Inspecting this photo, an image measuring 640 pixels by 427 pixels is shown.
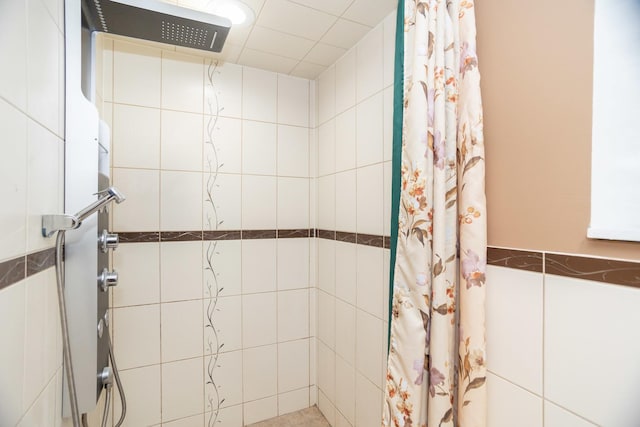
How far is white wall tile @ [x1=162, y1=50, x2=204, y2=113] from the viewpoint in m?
1.61

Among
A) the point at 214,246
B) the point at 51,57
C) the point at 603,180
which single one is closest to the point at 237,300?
the point at 214,246

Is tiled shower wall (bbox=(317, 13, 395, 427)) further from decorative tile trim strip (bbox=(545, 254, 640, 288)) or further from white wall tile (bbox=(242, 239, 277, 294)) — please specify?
decorative tile trim strip (bbox=(545, 254, 640, 288))

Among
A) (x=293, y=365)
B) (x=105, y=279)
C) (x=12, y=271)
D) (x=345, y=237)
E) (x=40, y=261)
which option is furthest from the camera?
(x=293, y=365)

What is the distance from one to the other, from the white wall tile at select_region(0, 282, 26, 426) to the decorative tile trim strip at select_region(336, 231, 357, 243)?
4.14 feet

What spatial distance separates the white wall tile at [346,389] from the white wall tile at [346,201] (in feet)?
2.54

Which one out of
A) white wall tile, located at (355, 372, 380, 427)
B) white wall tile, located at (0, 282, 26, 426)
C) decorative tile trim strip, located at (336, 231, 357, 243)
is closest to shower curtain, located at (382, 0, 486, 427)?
white wall tile, located at (355, 372, 380, 427)

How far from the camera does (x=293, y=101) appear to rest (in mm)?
1937

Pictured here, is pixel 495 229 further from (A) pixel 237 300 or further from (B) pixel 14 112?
(A) pixel 237 300

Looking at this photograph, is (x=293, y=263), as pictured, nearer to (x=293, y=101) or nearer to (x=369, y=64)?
(x=293, y=101)

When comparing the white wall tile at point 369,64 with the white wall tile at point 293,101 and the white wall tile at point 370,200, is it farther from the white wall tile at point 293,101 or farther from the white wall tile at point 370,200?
the white wall tile at point 293,101

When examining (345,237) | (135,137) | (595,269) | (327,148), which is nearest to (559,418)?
(595,269)

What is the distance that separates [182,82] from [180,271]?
1.05 m

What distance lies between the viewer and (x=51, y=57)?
0.79 m

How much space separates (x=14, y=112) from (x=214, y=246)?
121cm
